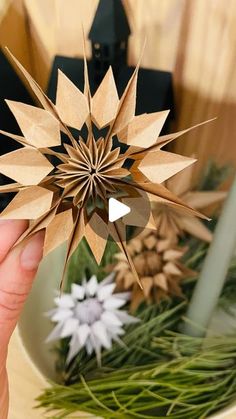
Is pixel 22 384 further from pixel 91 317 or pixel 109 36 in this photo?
pixel 109 36

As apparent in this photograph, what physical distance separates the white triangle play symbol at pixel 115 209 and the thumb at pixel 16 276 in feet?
0.16

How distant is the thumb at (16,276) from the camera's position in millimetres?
249

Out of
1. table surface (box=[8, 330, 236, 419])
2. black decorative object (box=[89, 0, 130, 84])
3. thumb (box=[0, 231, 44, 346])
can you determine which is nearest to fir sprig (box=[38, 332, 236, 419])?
table surface (box=[8, 330, 236, 419])

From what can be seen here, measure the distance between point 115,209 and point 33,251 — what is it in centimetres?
6

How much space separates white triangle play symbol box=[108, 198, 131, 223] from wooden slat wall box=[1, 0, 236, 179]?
24 centimetres

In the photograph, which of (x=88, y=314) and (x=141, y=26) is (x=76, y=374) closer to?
(x=88, y=314)

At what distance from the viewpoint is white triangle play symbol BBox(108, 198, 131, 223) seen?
216 millimetres

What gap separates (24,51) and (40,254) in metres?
0.28

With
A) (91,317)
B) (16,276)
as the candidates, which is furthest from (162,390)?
(16,276)

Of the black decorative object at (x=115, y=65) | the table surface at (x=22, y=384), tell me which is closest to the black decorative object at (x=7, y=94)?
the black decorative object at (x=115, y=65)

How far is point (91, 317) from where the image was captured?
46 centimetres

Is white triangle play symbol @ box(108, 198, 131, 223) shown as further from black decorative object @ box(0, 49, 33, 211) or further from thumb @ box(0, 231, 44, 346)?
black decorative object @ box(0, 49, 33, 211)

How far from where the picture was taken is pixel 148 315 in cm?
48

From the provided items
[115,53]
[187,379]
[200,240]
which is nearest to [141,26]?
[115,53]
